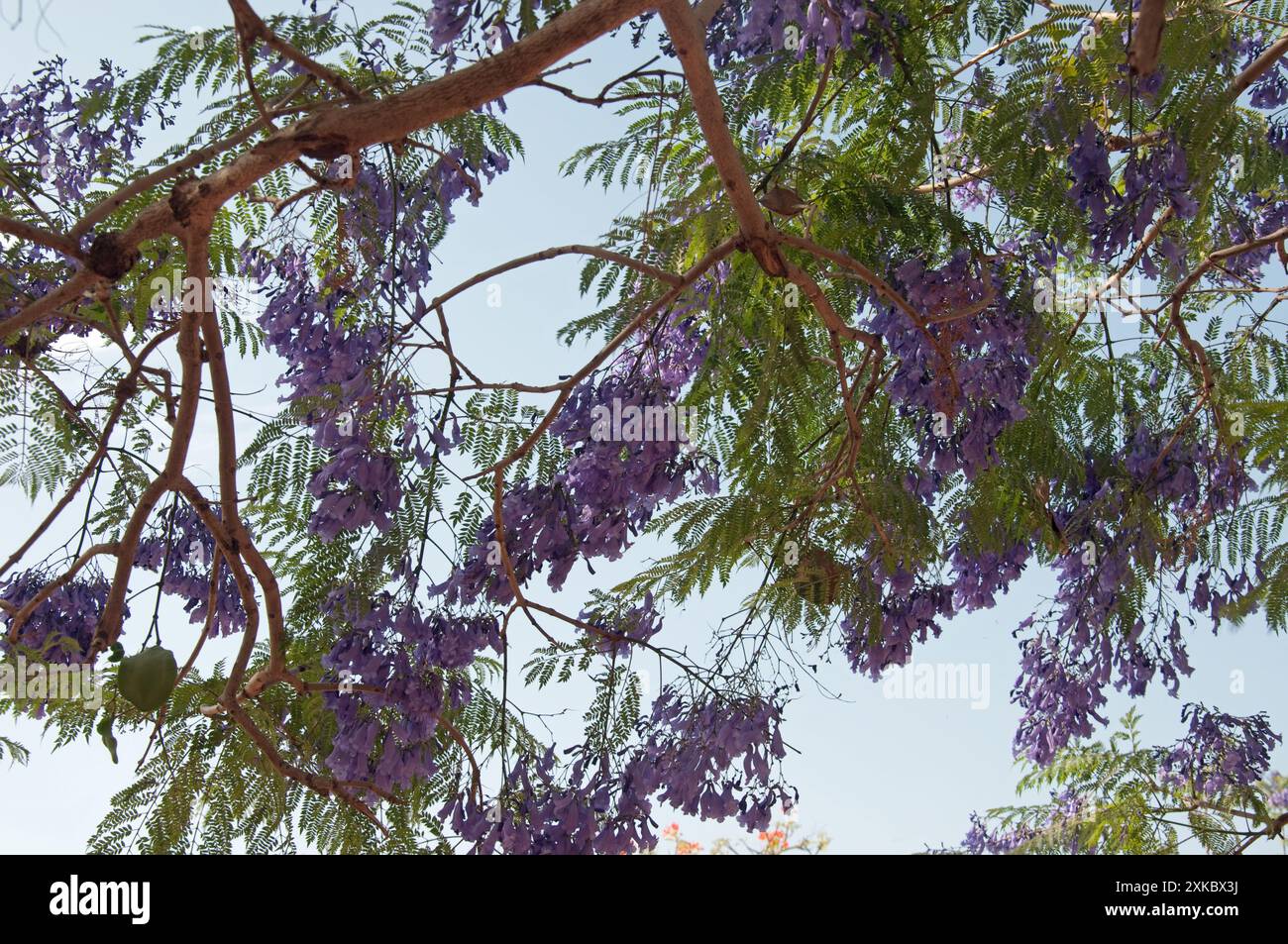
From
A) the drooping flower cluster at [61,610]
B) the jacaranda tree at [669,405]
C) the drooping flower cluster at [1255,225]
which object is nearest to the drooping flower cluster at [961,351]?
the jacaranda tree at [669,405]

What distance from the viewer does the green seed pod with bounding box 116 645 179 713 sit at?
96.7 inches

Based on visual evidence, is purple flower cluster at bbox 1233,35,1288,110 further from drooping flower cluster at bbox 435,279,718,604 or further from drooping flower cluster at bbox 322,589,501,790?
drooping flower cluster at bbox 322,589,501,790

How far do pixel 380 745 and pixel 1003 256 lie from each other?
9.23 feet

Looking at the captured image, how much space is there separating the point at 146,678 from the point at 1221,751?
241 inches

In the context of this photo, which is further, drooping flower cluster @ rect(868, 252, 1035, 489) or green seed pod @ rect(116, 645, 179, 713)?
drooping flower cluster @ rect(868, 252, 1035, 489)

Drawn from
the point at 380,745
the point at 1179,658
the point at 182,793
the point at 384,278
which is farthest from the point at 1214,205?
the point at 182,793

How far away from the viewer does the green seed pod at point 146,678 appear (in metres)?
2.46

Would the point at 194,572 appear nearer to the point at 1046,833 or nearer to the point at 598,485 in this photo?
the point at 598,485

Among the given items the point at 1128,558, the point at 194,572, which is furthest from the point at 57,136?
the point at 1128,558

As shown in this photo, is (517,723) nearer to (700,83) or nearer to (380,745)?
(380,745)

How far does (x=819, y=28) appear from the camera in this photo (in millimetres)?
3480

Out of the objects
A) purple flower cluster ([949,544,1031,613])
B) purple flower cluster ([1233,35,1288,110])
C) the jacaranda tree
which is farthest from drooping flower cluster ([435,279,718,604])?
purple flower cluster ([1233,35,1288,110])

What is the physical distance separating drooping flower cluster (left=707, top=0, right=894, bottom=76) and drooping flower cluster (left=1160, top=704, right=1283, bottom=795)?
4.47 m
